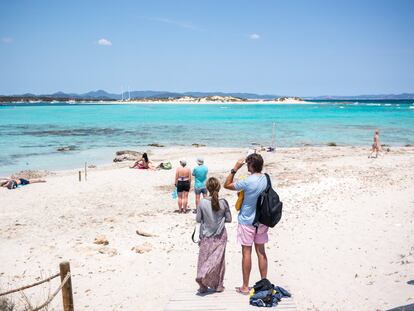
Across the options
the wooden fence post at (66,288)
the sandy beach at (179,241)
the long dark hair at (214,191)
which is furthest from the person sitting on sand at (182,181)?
the wooden fence post at (66,288)

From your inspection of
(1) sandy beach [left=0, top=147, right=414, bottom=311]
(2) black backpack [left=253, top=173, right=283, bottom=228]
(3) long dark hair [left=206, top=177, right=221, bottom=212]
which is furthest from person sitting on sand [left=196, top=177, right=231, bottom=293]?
(1) sandy beach [left=0, top=147, right=414, bottom=311]

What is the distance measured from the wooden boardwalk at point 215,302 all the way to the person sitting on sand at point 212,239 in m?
0.19

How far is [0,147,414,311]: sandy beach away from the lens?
7.10m

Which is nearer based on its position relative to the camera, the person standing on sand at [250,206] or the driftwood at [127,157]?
the person standing on sand at [250,206]

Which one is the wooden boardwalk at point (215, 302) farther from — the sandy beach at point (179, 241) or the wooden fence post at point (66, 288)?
the wooden fence post at point (66, 288)

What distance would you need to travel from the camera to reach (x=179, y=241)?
985cm

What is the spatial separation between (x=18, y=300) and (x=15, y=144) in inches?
1114

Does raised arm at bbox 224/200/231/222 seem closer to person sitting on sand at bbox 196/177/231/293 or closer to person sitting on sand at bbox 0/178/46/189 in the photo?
person sitting on sand at bbox 196/177/231/293

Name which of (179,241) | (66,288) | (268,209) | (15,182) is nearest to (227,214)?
(268,209)

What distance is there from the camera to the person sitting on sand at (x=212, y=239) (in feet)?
20.0

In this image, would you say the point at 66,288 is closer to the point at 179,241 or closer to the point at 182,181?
the point at 179,241

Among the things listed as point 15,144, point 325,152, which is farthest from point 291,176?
point 15,144

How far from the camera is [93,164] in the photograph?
23.9 metres

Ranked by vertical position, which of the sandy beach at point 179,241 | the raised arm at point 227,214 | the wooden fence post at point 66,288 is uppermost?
the raised arm at point 227,214
